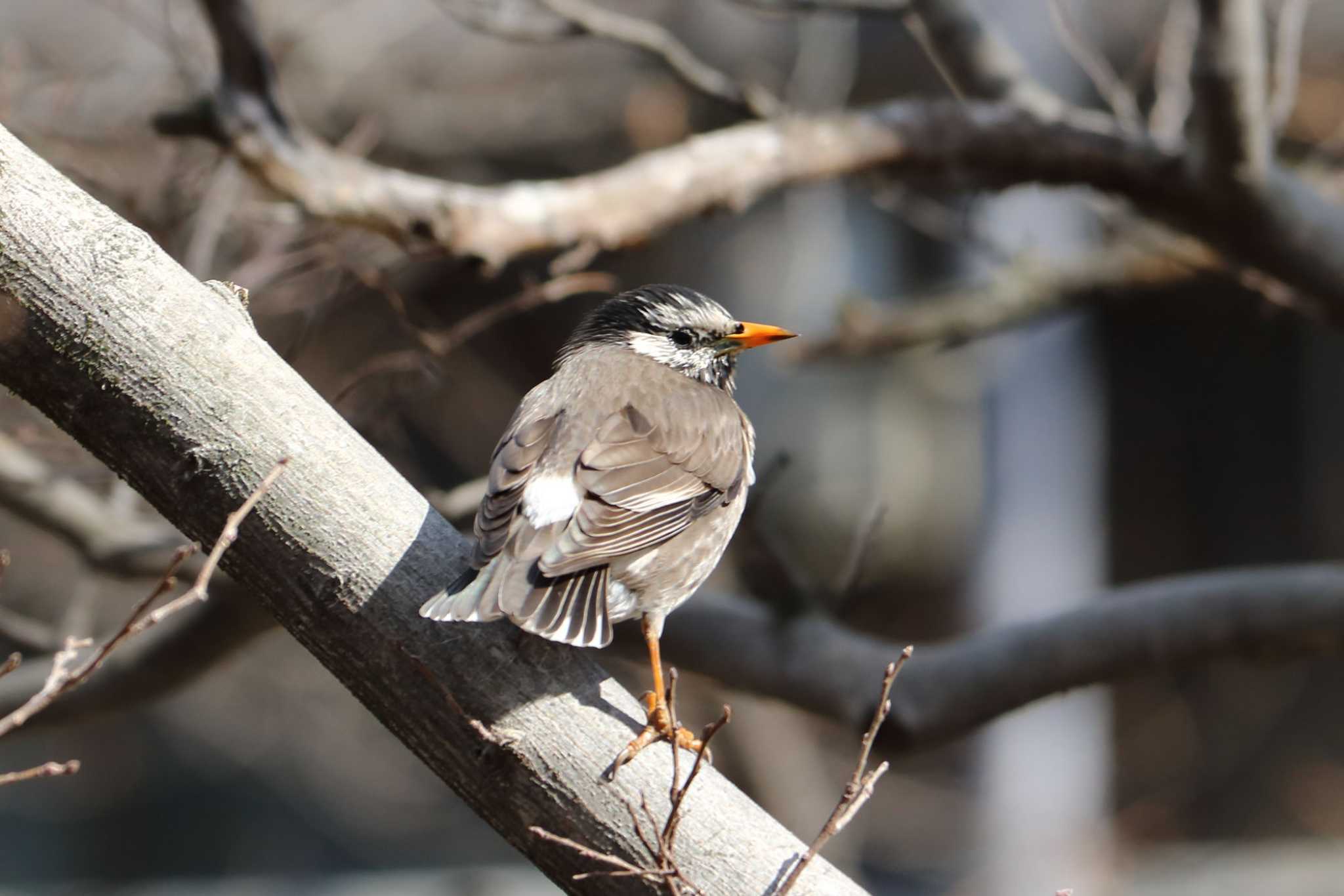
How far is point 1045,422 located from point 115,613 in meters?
5.48

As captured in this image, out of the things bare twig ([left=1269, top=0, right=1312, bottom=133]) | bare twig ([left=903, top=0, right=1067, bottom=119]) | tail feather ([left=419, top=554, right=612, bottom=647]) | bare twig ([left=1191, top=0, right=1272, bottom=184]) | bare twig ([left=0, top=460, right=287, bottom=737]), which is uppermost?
bare twig ([left=1269, top=0, right=1312, bottom=133])

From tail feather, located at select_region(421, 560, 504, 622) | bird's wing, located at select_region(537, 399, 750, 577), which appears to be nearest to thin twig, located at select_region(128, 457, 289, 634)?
tail feather, located at select_region(421, 560, 504, 622)

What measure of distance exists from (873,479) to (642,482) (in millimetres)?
5681

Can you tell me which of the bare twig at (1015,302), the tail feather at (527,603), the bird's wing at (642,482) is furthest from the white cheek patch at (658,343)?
the bare twig at (1015,302)

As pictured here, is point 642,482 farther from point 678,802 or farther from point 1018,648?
point 1018,648

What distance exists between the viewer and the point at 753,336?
10.3 feet

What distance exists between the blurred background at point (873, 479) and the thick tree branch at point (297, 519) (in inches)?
165

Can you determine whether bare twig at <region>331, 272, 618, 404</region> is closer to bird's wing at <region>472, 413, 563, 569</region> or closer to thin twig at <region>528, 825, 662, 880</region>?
bird's wing at <region>472, 413, 563, 569</region>

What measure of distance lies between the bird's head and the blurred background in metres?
3.07

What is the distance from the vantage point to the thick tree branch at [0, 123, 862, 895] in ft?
6.27

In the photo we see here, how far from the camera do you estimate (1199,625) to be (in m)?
3.58

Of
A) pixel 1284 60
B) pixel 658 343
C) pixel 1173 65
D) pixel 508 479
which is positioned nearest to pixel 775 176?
pixel 658 343

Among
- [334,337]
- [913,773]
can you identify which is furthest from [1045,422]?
[334,337]

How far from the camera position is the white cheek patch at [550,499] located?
7.85 feet
